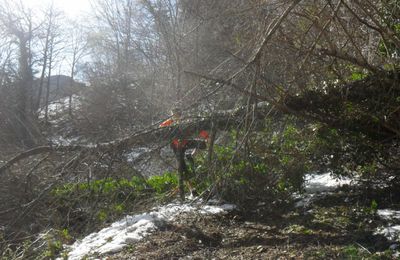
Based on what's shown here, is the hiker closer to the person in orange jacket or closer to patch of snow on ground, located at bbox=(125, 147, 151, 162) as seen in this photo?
the person in orange jacket

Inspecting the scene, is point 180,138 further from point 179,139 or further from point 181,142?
point 181,142

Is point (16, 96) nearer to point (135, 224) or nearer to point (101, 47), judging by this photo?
point (101, 47)

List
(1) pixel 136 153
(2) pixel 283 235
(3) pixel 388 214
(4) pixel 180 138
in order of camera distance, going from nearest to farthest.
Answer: (3) pixel 388 214, (2) pixel 283 235, (4) pixel 180 138, (1) pixel 136 153

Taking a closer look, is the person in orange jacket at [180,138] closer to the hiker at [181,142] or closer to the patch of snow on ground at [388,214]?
the hiker at [181,142]

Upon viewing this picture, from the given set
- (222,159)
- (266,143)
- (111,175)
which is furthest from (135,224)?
(266,143)

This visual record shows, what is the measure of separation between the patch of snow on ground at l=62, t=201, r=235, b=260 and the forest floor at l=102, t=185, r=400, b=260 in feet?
0.45

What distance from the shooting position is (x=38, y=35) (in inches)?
936

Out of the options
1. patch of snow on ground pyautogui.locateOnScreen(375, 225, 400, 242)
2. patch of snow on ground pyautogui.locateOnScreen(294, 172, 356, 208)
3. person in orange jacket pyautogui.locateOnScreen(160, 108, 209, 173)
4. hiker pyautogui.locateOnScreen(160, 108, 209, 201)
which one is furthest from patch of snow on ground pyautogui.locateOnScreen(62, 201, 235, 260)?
patch of snow on ground pyautogui.locateOnScreen(375, 225, 400, 242)

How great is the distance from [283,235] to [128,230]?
7.09 ft

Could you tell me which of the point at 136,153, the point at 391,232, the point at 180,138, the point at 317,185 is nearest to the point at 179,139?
the point at 180,138

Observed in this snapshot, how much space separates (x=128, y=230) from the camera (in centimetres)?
664

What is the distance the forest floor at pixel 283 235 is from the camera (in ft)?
16.5

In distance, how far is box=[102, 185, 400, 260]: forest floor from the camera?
503 centimetres

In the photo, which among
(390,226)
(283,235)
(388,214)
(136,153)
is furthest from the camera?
(136,153)
